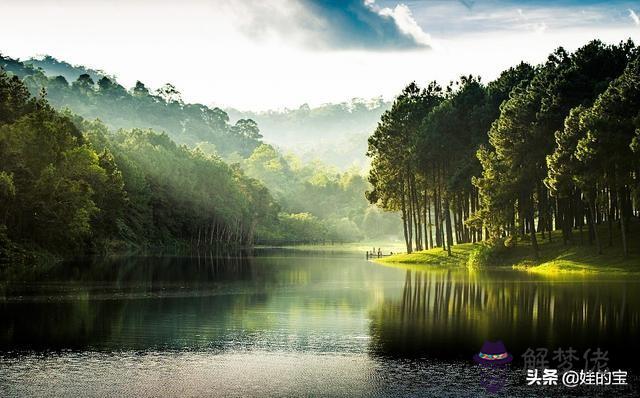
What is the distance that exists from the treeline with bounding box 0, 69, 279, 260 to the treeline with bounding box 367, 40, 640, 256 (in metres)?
39.0

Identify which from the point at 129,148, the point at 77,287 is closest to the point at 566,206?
the point at 77,287

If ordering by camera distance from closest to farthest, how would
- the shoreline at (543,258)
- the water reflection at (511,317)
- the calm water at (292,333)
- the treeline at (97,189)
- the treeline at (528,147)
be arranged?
the calm water at (292,333) < the water reflection at (511,317) < the treeline at (528,147) < the shoreline at (543,258) < the treeline at (97,189)

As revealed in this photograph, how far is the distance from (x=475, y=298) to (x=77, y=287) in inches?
1087

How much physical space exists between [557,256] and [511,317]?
43.4 m

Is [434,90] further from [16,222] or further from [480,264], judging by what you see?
[16,222]

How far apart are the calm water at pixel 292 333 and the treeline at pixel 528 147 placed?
11.5 meters

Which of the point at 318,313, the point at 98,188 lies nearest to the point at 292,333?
the point at 318,313

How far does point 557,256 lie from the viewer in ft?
286

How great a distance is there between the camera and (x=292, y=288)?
66.8 metres

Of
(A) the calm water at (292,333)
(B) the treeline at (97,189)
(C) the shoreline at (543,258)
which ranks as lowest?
(A) the calm water at (292,333)

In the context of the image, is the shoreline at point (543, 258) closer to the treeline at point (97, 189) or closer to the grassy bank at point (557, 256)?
the grassy bank at point (557, 256)


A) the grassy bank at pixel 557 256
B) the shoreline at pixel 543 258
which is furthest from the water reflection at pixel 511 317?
the grassy bank at pixel 557 256

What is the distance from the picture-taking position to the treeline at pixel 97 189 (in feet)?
297

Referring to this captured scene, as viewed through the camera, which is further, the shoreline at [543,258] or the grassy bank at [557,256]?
the grassy bank at [557,256]
